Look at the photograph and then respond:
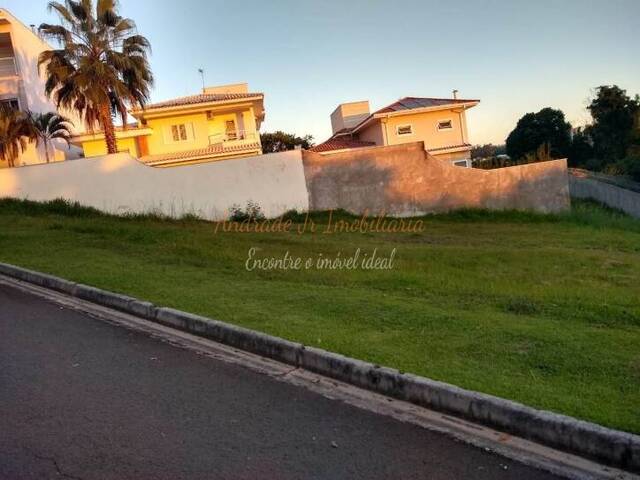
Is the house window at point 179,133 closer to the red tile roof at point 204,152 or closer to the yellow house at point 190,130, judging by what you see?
the yellow house at point 190,130

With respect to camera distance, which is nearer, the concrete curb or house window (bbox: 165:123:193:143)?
the concrete curb

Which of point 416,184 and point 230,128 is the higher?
point 230,128

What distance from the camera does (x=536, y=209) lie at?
62.2ft

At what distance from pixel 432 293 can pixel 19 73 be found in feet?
94.9

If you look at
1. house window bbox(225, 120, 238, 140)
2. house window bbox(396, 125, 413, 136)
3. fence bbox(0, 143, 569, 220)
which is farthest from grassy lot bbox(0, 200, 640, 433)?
house window bbox(396, 125, 413, 136)

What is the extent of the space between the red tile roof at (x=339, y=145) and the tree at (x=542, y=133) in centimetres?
1231

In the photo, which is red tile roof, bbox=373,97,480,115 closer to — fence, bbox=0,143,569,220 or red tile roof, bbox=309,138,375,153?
red tile roof, bbox=309,138,375,153

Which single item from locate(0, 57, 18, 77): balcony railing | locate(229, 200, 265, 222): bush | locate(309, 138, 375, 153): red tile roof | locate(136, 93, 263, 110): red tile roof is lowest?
locate(229, 200, 265, 222): bush

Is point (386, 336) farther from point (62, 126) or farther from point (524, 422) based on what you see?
point (62, 126)

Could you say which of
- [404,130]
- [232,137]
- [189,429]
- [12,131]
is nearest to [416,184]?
[189,429]

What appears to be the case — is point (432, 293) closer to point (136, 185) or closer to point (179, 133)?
point (136, 185)

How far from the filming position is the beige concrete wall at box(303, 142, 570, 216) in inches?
706

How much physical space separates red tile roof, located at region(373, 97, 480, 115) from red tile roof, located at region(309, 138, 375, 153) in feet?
8.72

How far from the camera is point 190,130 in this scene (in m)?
32.2
